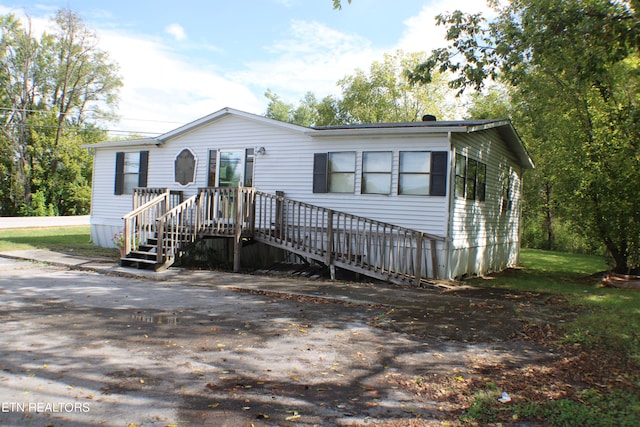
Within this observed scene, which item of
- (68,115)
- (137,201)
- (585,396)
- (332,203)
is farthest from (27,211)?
(585,396)

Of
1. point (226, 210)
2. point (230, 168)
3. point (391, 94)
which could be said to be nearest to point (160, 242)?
point (226, 210)

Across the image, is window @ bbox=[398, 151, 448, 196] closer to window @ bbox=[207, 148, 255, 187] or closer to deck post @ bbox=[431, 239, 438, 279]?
deck post @ bbox=[431, 239, 438, 279]

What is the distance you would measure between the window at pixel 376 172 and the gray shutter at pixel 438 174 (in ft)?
3.82

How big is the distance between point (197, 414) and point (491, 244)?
13580 mm

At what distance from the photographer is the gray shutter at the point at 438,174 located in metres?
11.8

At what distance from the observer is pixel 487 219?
15.1 meters

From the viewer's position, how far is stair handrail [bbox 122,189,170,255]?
38.8ft

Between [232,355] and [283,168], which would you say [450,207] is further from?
[232,355]

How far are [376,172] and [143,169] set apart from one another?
27.1ft

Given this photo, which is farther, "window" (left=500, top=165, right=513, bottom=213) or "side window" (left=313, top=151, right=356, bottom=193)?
"window" (left=500, top=165, right=513, bottom=213)

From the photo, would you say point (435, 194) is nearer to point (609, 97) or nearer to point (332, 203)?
point (332, 203)

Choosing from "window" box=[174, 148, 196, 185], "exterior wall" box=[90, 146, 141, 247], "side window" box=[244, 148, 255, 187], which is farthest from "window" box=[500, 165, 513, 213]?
"exterior wall" box=[90, 146, 141, 247]

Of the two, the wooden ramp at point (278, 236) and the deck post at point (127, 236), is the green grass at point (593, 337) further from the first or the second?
the deck post at point (127, 236)

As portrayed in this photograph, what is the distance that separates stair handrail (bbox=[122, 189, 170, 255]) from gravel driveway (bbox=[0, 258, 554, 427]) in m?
2.69
